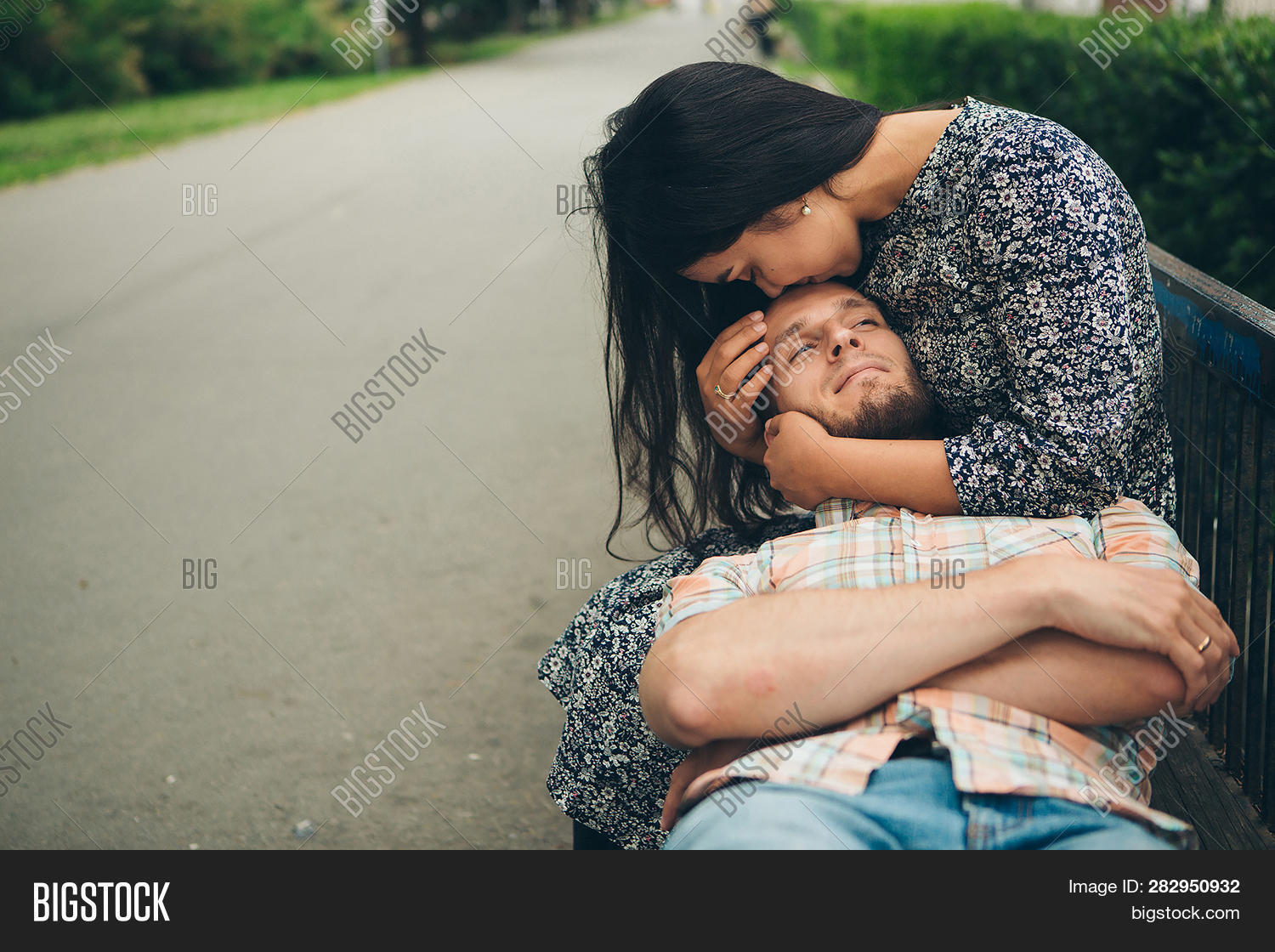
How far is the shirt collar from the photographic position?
84.6 inches

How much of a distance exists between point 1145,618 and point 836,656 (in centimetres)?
45

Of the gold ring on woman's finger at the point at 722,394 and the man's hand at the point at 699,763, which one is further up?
the gold ring on woman's finger at the point at 722,394

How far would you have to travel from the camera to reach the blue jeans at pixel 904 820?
156 centimetres

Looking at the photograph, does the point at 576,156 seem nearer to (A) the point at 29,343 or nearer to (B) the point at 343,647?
(A) the point at 29,343

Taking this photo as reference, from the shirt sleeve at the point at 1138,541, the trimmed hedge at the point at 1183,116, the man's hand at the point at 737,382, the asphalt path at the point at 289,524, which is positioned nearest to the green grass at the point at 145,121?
the asphalt path at the point at 289,524

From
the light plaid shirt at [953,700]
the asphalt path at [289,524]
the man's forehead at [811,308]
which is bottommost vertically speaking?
the asphalt path at [289,524]

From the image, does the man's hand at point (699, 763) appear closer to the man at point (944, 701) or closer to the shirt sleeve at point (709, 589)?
the man at point (944, 701)

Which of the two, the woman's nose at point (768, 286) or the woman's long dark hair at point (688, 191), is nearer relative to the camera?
the woman's long dark hair at point (688, 191)

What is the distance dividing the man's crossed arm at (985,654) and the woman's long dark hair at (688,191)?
2.84 ft

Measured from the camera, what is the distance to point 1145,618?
1676 mm

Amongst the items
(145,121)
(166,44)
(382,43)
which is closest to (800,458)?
(145,121)

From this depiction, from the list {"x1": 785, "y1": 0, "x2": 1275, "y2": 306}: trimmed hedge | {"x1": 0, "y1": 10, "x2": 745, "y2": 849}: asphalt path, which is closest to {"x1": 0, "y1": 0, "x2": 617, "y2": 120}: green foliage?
{"x1": 0, "y1": 10, "x2": 745, "y2": 849}: asphalt path

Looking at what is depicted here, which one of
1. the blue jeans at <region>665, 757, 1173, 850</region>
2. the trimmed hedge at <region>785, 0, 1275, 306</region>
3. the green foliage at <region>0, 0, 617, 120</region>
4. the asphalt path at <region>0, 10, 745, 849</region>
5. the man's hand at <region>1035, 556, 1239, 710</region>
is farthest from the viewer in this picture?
the green foliage at <region>0, 0, 617, 120</region>

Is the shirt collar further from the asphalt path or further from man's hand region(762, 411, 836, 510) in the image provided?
the asphalt path
